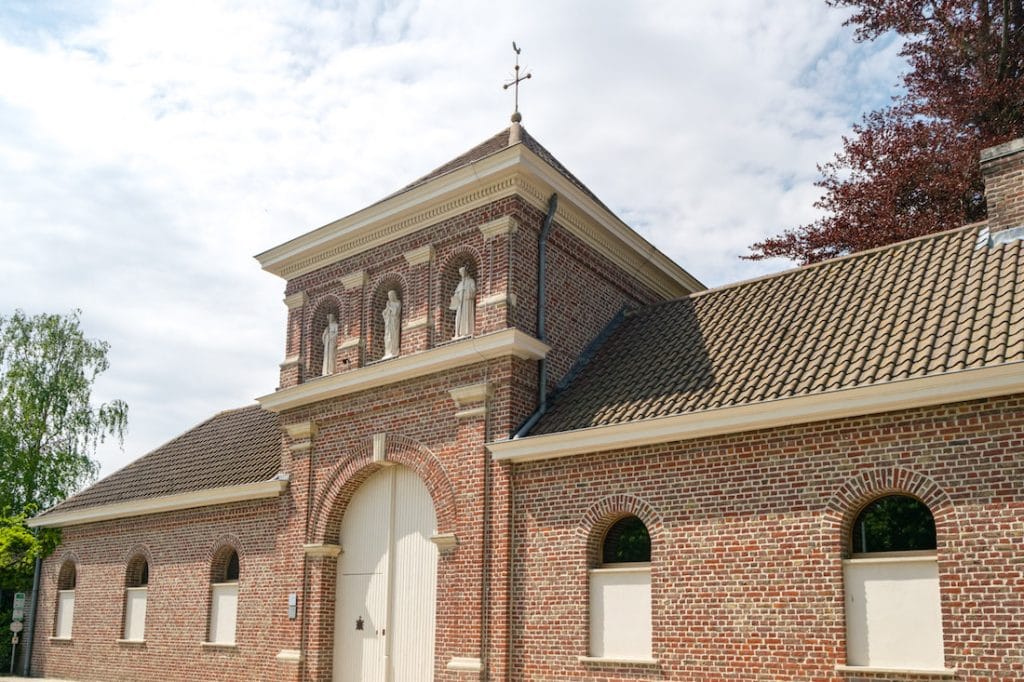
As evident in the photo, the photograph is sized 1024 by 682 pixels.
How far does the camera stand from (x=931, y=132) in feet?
69.5

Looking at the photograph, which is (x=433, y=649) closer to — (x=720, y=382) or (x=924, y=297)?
(x=720, y=382)

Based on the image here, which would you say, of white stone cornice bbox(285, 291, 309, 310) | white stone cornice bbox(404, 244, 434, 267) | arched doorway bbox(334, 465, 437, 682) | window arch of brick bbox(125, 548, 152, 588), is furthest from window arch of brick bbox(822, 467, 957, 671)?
window arch of brick bbox(125, 548, 152, 588)

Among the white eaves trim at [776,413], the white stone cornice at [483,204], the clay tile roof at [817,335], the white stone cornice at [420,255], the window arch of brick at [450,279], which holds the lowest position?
the white eaves trim at [776,413]

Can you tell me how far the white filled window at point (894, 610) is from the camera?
1062cm

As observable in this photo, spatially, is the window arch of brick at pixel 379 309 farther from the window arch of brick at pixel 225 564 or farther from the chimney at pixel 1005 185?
the chimney at pixel 1005 185

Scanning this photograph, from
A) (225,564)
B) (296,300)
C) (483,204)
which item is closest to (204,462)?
(225,564)

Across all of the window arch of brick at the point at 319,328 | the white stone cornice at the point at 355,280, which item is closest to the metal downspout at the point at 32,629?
the window arch of brick at the point at 319,328

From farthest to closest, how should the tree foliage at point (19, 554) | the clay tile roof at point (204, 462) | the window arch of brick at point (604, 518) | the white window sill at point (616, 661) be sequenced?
the tree foliage at point (19, 554) → the clay tile roof at point (204, 462) → the window arch of brick at point (604, 518) → the white window sill at point (616, 661)

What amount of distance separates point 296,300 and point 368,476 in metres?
4.20

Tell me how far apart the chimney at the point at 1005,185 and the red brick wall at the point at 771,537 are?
12.9 ft

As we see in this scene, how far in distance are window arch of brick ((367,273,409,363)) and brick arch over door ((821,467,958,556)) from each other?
8478mm

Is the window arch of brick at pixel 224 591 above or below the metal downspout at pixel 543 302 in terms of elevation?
below

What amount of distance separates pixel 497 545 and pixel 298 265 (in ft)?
25.0

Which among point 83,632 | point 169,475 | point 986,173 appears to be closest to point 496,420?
point 986,173
